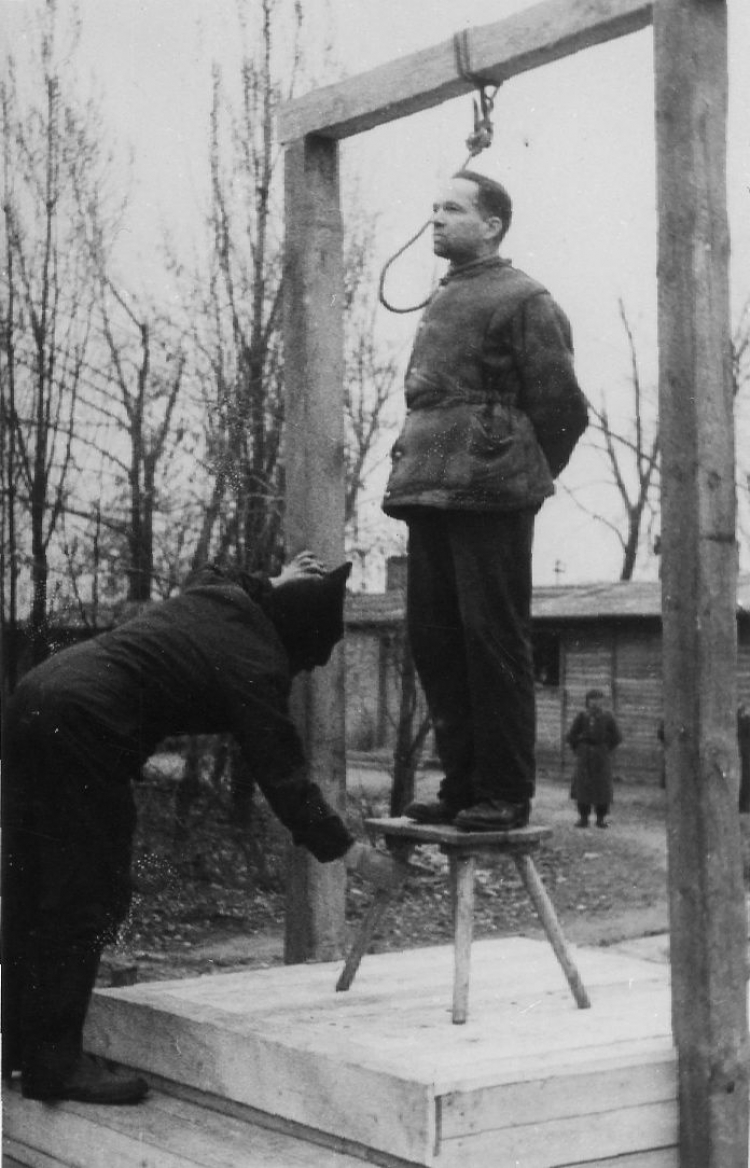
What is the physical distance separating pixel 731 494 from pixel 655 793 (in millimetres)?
15534

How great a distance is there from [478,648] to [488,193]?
1.33 meters

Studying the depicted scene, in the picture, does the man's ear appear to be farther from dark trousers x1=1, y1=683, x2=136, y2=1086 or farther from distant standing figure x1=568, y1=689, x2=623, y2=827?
distant standing figure x1=568, y1=689, x2=623, y2=827

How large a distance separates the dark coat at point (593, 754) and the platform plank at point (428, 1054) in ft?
35.0

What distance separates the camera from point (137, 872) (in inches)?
434

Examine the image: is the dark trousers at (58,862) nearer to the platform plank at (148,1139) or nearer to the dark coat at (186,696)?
the dark coat at (186,696)

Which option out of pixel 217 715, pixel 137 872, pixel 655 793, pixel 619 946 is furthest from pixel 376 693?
pixel 217 715

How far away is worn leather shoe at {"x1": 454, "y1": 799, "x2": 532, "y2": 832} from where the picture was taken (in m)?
4.23

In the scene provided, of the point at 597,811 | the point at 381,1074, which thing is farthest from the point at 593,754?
the point at 381,1074

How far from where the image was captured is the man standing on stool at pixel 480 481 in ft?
14.1

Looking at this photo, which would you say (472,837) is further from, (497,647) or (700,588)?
(700,588)

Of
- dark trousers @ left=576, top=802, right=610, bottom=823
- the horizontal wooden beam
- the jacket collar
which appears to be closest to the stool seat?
the jacket collar

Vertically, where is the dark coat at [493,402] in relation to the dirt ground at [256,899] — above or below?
above

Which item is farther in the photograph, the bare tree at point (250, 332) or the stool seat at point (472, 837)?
the bare tree at point (250, 332)

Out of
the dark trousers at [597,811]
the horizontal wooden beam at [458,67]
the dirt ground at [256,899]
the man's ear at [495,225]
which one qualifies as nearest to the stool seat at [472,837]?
the man's ear at [495,225]
